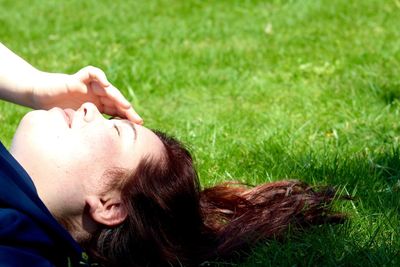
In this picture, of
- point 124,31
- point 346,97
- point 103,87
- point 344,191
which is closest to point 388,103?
point 346,97

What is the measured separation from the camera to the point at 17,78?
3.04 meters

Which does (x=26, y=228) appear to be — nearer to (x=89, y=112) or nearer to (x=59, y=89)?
(x=89, y=112)

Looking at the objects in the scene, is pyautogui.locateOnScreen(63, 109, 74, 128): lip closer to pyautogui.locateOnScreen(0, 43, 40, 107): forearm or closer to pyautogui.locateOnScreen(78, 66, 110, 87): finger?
pyautogui.locateOnScreen(78, 66, 110, 87): finger

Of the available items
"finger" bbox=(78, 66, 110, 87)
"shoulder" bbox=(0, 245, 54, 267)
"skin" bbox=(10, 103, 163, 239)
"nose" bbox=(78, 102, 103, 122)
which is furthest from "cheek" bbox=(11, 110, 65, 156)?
"shoulder" bbox=(0, 245, 54, 267)

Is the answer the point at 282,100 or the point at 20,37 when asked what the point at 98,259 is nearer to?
the point at 282,100

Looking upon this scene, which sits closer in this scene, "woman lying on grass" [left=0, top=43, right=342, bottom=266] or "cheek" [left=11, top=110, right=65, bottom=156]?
"woman lying on grass" [left=0, top=43, right=342, bottom=266]

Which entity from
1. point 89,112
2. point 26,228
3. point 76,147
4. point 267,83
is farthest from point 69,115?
point 267,83

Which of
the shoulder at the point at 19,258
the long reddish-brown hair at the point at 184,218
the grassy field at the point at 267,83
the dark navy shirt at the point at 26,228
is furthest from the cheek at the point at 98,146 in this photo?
the grassy field at the point at 267,83

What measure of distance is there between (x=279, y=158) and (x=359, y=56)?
1753 mm

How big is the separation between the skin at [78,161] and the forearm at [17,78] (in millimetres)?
320

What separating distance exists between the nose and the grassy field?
0.67 m

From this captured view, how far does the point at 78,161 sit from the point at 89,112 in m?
0.22

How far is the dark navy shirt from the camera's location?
242 centimetres

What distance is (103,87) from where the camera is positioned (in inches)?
114
